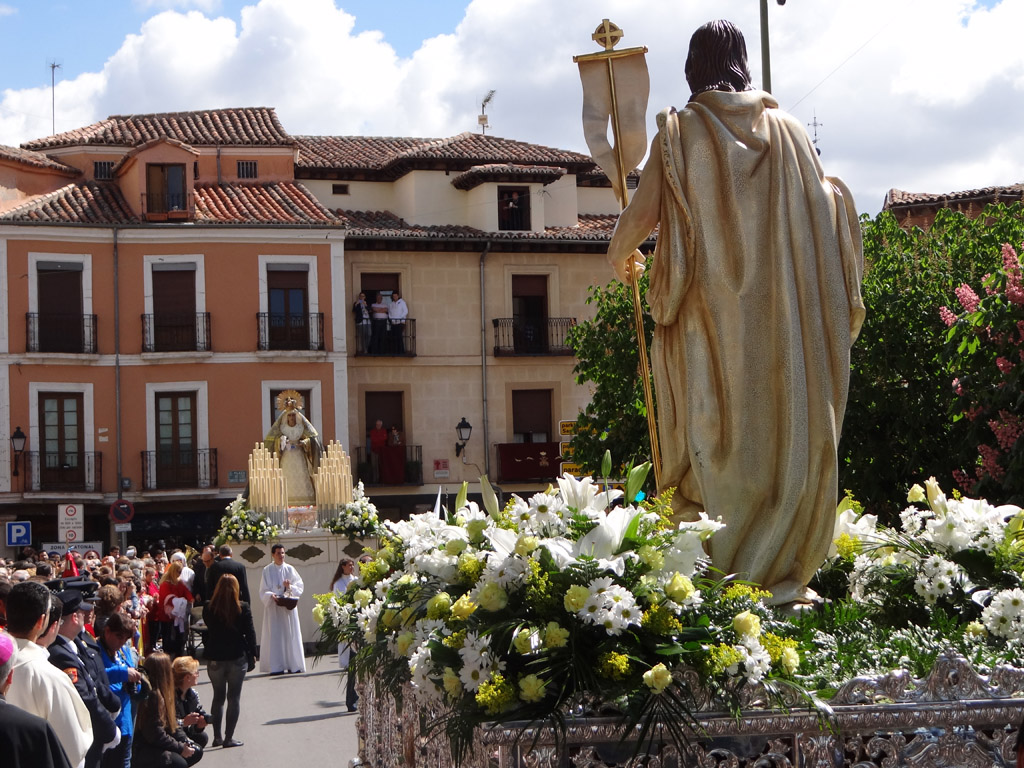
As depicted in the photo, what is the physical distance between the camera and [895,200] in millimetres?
40531

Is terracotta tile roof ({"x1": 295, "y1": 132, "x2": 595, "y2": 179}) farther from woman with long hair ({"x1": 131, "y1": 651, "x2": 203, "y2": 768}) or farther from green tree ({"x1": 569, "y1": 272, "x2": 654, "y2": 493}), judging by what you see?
woman with long hair ({"x1": 131, "y1": 651, "x2": 203, "y2": 768})

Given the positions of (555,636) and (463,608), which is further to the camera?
(463,608)

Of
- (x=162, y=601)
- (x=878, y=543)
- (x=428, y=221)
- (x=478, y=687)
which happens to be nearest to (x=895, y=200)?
(x=428, y=221)

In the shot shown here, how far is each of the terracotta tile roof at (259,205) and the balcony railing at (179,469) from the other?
590 centimetres

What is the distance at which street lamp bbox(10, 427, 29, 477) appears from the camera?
35.1 metres

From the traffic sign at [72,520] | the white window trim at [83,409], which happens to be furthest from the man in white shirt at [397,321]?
the traffic sign at [72,520]

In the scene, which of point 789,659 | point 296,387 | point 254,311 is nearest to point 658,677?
point 789,659

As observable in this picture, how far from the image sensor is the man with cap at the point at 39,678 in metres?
6.45

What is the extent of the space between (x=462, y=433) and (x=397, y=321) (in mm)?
3500

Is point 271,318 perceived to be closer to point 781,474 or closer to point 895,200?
point 895,200

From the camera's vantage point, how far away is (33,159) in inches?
1524

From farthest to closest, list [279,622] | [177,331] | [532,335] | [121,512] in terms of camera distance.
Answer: [532,335] < [177,331] < [121,512] < [279,622]

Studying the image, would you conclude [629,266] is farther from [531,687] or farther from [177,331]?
[177,331]

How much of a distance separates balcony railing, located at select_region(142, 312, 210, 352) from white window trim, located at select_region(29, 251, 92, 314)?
146 centimetres
